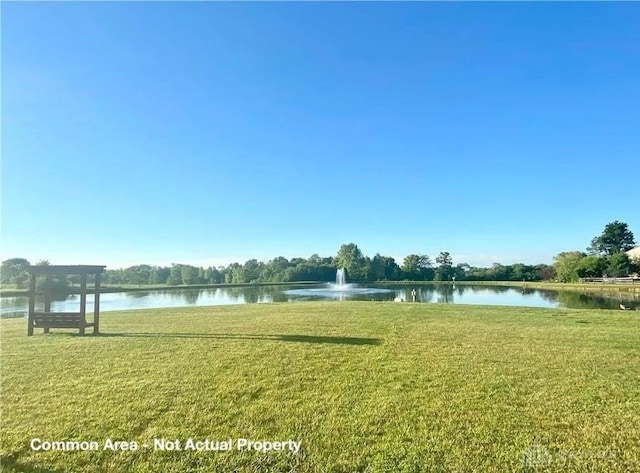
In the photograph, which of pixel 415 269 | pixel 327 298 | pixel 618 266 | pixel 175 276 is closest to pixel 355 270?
pixel 415 269

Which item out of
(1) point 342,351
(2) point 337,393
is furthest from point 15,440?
(1) point 342,351

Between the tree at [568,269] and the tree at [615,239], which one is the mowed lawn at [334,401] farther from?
the tree at [615,239]

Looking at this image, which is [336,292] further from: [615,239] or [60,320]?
[615,239]

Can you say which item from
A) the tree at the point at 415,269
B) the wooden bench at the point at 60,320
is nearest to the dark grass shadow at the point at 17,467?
the wooden bench at the point at 60,320

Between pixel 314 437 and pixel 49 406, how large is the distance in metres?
2.52

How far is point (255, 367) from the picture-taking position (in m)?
4.72

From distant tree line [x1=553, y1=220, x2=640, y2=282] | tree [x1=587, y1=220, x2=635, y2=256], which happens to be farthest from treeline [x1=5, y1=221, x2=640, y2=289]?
distant tree line [x1=553, y1=220, x2=640, y2=282]

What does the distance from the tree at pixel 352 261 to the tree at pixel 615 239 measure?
3893 cm

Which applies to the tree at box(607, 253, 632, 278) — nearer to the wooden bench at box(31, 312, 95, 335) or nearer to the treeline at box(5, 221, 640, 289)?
the treeline at box(5, 221, 640, 289)

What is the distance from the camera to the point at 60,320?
23.8 feet

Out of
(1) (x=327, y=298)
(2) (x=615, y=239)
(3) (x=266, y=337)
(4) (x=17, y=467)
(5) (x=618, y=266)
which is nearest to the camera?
(4) (x=17, y=467)

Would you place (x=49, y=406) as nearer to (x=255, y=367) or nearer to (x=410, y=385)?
(x=255, y=367)

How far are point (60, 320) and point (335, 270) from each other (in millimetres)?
68730

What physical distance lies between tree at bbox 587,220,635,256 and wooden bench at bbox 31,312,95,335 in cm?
7342
